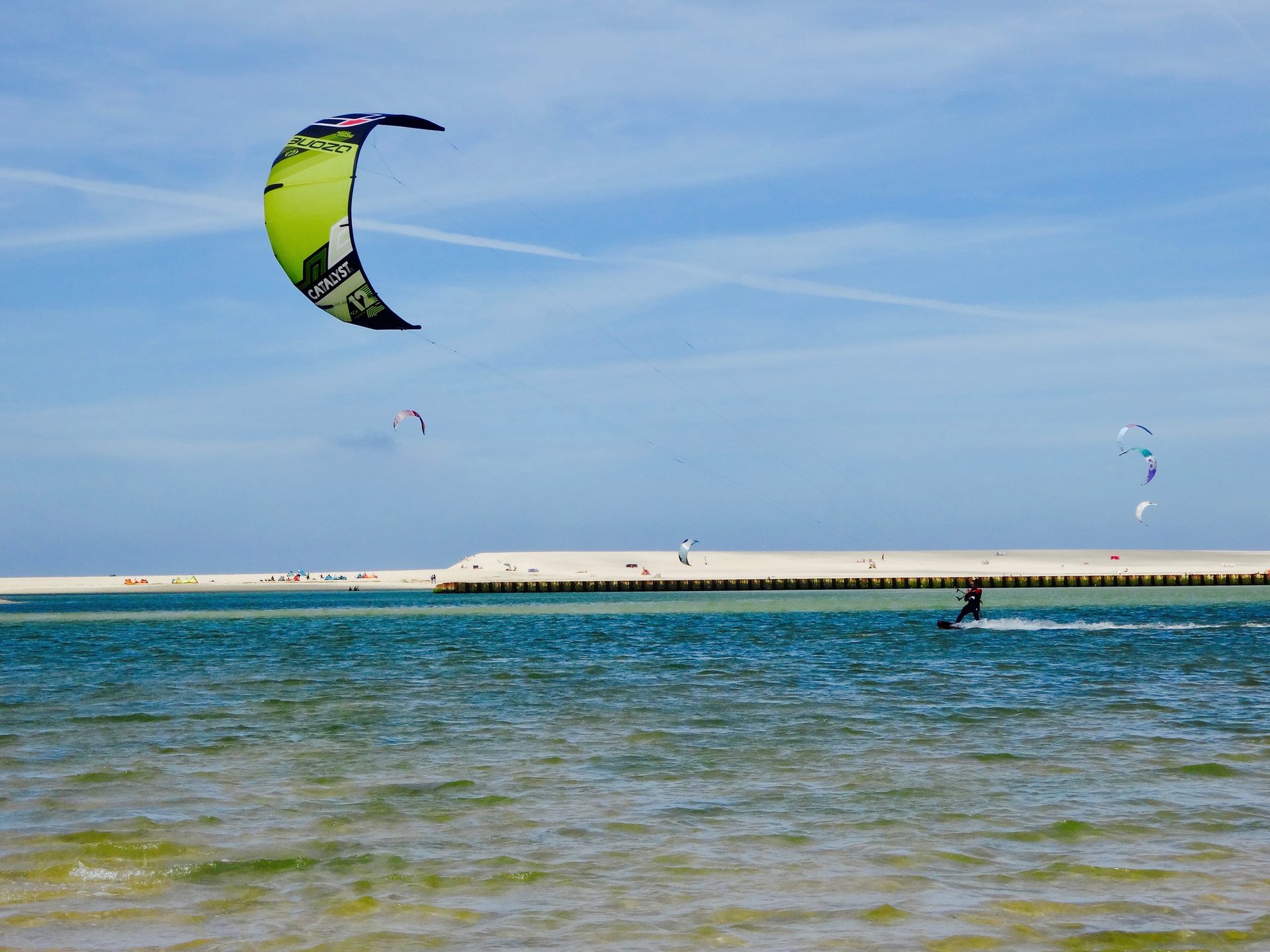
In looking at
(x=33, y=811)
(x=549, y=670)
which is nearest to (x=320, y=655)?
(x=549, y=670)

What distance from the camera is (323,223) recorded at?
21.0 meters

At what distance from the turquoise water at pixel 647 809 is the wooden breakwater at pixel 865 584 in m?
76.0

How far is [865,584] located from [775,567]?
4591 cm

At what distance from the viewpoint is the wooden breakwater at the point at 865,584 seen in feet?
318

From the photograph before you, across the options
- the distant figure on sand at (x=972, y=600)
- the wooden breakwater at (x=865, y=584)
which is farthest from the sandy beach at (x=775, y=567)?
the distant figure on sand at (x=972, y=600)

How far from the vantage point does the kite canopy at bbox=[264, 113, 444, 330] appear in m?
21.1

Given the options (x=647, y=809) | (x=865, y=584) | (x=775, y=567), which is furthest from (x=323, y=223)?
(x=775, y=567)

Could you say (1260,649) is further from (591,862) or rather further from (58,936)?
(58,936)

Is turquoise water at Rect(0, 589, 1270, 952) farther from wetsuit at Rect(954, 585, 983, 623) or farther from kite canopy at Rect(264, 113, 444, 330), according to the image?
wetsuit at Rect(954, 585, 983, 623)

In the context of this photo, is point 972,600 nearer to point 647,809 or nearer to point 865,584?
point 647,809

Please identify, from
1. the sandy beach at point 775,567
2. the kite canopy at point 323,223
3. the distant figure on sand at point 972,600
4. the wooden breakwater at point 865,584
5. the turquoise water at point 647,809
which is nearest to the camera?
the turquoise water at point 647,809

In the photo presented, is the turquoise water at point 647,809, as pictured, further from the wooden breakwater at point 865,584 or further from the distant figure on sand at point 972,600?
the wooden breakwater at point 865,584

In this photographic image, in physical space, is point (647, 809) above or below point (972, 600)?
below

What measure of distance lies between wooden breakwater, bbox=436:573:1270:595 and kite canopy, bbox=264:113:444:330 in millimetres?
80199
